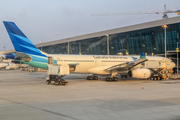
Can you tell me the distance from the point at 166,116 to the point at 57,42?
70.9m

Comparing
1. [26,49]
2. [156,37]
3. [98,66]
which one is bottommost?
[98,66]

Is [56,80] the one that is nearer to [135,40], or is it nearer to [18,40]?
[18,40]

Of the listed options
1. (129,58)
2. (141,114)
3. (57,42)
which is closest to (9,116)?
(141,114)

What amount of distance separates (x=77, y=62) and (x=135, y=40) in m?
27.8

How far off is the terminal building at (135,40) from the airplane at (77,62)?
411 inches

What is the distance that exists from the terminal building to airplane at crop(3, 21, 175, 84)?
10441 millimetres

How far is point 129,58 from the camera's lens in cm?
2859

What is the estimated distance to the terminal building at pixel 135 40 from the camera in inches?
1623

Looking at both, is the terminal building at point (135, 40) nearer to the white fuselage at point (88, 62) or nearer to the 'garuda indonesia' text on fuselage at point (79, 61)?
the 'garuda indonesia' text on fuselage at point (79, 61)

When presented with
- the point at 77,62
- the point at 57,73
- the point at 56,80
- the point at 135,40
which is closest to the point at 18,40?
the point at 57,73

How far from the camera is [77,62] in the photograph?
2434 centimetres

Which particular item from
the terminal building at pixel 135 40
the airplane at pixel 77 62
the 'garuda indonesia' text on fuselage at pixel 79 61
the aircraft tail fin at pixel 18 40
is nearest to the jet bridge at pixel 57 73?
the airplane at pixel 77 62

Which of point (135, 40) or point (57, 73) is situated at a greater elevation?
point (135, 40)

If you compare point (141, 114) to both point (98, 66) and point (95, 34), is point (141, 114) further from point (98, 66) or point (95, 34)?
point (95, 34)
